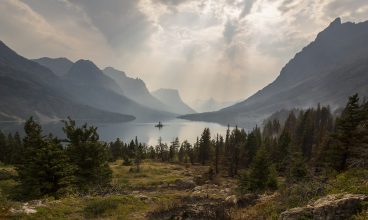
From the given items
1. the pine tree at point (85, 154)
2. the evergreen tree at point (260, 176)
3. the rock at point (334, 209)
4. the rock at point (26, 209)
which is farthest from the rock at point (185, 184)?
the rock at point (334, 209)

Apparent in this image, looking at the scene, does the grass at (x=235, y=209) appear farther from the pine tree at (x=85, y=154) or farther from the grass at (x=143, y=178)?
the grass at (x=143, y=178)

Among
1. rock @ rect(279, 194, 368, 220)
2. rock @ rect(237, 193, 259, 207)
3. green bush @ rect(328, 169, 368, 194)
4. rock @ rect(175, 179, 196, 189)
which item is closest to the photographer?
rock @ rect(279, 194, 368, 220)

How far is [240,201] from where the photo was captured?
2102cm

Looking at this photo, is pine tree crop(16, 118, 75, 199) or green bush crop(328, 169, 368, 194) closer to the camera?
green bush crop(328, 169, 368, 194)

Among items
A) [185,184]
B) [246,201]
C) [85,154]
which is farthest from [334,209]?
[185,184]

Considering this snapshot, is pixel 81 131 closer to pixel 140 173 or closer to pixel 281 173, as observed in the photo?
pixel 140 173

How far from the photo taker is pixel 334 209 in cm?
1139

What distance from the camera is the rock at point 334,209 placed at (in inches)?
441

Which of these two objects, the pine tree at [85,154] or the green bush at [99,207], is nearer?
the green bush at [99,207]

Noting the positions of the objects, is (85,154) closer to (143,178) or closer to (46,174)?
(46,174)

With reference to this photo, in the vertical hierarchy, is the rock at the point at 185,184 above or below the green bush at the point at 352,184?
below

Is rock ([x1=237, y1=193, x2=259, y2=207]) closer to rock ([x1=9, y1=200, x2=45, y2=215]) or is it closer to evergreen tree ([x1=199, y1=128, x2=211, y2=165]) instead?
rock ([x1=9, y1=200, x2=45, y2=215])

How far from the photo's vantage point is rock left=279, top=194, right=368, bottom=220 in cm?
1120

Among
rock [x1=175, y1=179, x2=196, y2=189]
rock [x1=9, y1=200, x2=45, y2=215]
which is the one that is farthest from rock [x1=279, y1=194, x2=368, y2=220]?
rock [x1=175, y1=179, x2=196, y2=189]
